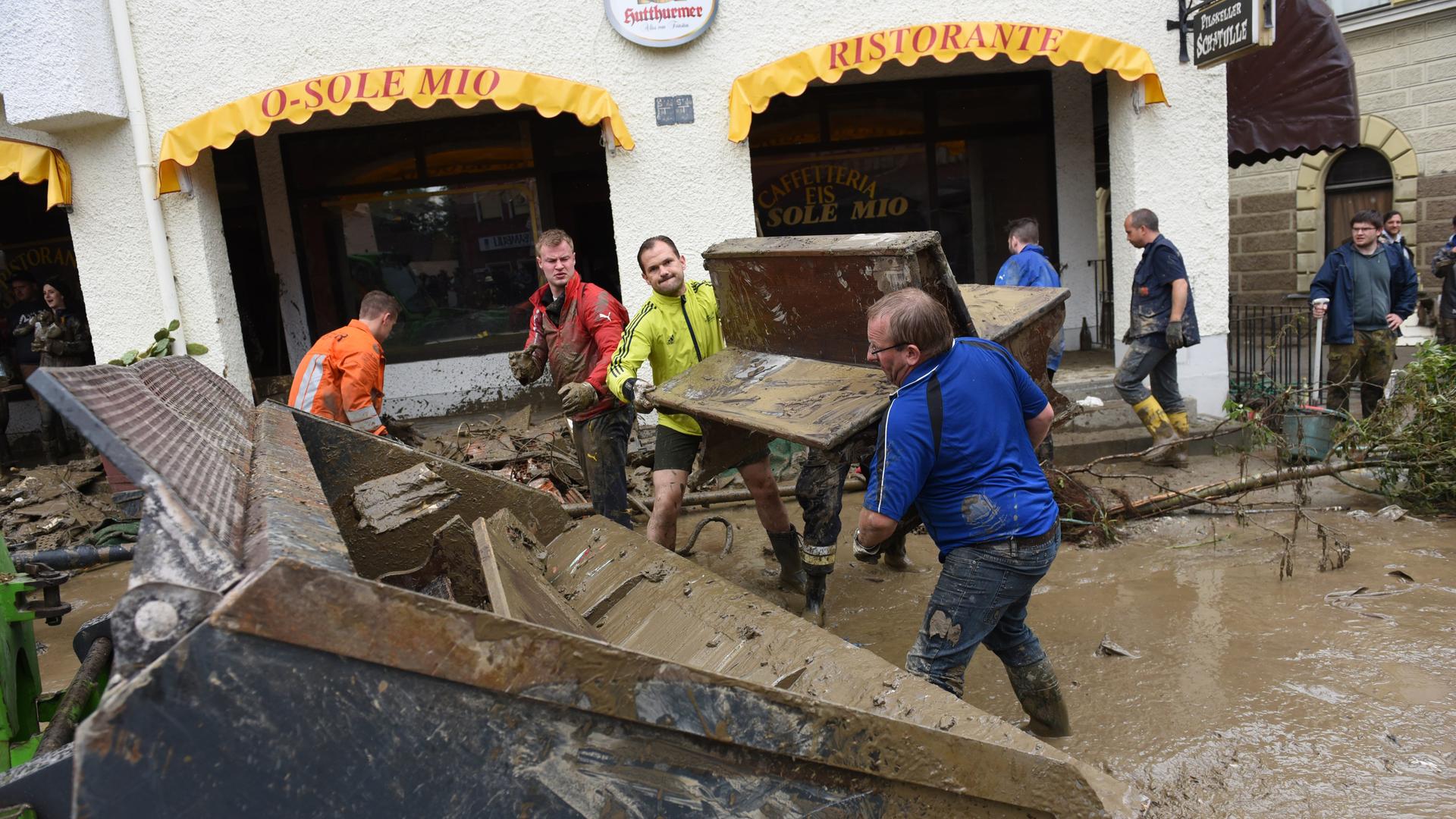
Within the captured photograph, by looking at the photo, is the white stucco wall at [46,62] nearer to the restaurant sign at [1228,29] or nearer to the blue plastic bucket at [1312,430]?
the restaurant sign at [1228,29]

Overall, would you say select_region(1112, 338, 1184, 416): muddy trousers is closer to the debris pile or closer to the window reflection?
the window reflection

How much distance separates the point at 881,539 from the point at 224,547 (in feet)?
5.75

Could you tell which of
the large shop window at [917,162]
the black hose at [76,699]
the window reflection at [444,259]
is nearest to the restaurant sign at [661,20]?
the large shop window at [917,162]

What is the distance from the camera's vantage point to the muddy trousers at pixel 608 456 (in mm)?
4754

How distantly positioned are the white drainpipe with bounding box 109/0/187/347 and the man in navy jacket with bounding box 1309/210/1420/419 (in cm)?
853

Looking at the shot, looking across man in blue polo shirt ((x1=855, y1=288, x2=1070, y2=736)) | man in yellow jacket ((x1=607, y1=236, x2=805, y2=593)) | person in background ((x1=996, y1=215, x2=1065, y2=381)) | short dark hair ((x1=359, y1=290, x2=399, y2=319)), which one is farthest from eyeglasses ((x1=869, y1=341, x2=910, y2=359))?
person in background ((x1=996, y1=215, x2=1065, y2=381))

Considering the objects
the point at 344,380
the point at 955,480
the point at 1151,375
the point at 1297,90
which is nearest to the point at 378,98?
the point at 344,380

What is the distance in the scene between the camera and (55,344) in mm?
8648

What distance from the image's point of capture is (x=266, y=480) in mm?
1989

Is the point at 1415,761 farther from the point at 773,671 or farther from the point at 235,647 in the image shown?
the point at 235,647

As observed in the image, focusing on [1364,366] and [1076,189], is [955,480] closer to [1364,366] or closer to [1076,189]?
[1364,366]

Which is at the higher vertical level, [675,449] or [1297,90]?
[1297,90]

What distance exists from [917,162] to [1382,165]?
8.47m

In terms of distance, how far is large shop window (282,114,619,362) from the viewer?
9336 millimetres
